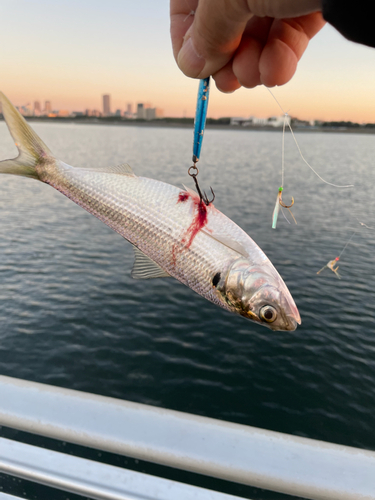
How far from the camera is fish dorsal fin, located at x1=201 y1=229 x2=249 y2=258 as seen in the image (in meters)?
2.04

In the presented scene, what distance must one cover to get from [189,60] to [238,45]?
420 millimetres

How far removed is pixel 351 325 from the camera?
18.0m

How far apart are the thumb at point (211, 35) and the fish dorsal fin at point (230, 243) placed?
1.17m

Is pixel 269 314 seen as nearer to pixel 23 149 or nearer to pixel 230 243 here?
pixel 230 243

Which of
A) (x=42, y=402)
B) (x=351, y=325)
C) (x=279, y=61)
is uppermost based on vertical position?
(x=279, y=61)

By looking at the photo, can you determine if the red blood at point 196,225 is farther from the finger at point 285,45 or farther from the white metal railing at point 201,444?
the finger at point 285,45

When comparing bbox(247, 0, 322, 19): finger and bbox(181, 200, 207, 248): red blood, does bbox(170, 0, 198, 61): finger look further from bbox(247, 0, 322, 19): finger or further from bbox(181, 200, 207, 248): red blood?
bbox(181, 200, 207, 248): red blood

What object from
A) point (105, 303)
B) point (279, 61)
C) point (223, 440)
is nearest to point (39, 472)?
point (223, 440)

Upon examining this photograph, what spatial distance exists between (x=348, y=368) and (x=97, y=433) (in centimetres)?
1599

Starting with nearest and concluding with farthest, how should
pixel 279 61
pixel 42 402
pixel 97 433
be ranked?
pixel 97 433
pixel 42 402
pixel 279 61

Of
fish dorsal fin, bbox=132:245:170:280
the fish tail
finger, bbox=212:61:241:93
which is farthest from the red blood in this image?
finger, bbox=212:61:241:93

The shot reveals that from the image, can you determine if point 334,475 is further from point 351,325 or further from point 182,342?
point 351,325

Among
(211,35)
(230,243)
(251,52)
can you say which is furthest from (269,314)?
(251,52)

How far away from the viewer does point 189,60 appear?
2314 mm
